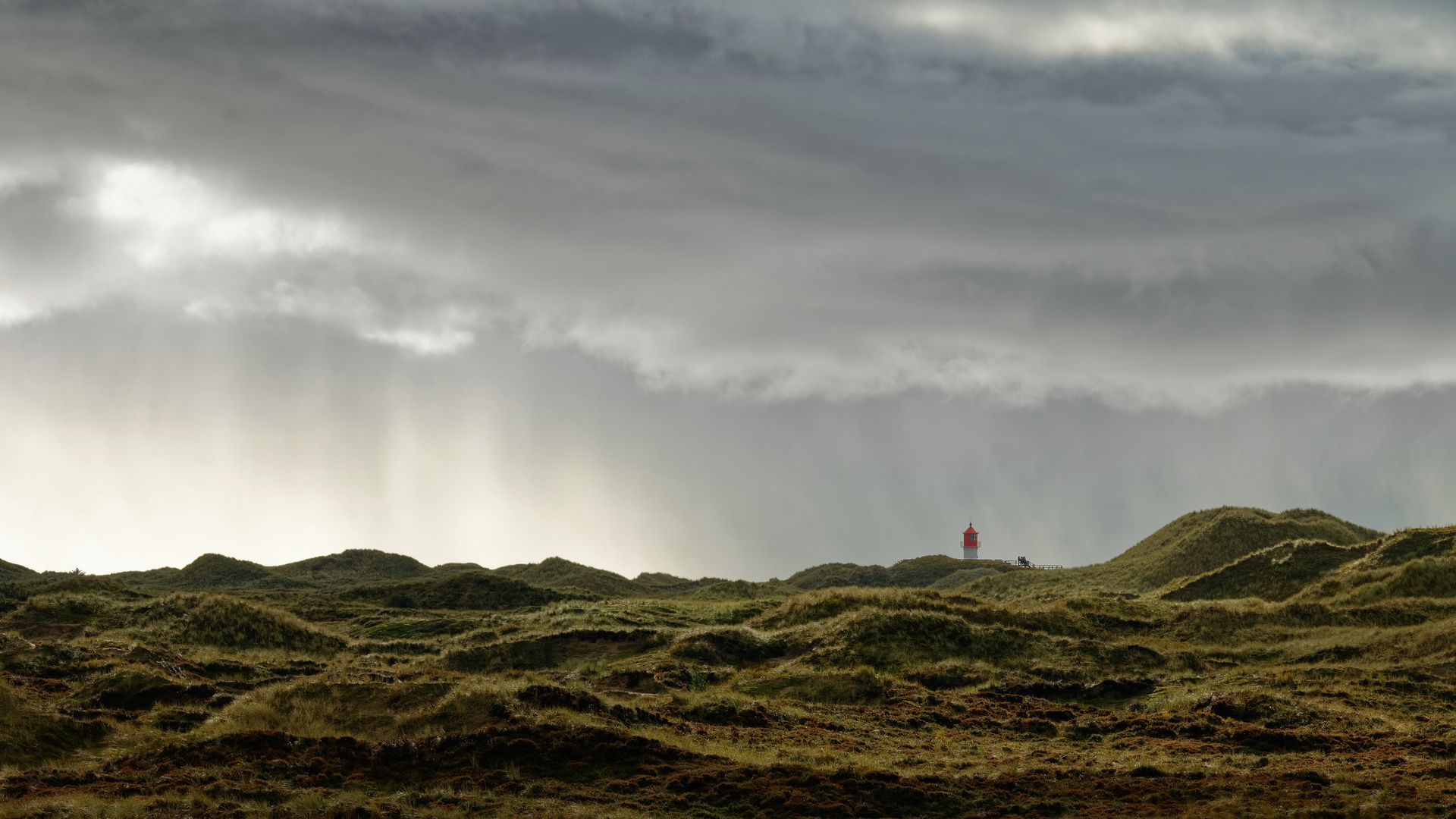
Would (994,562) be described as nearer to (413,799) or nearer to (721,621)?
(721,621)

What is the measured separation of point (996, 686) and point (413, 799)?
2552 cm

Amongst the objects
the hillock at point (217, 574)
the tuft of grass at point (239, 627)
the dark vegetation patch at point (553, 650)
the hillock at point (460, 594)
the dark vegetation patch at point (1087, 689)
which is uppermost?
the hillock at point (217, 574)

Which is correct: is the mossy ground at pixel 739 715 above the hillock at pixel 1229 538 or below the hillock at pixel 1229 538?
below

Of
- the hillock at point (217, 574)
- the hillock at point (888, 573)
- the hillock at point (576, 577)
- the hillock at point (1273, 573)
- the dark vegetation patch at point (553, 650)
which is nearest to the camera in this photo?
the dark vegetation patch at point (553, 650)

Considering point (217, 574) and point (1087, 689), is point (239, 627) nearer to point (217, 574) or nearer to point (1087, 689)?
point (1087, 689)

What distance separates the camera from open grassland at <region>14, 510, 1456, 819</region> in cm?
2048

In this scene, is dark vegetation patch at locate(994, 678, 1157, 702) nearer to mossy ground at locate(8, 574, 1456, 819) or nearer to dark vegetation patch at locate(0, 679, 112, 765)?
mossy ground at locate(8, 574, 1456, 819)

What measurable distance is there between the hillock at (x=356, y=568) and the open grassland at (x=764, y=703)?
45.1 meters

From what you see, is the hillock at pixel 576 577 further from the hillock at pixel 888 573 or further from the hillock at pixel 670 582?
the hillock at pixel 888 573

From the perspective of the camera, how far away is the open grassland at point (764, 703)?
67.2 ft

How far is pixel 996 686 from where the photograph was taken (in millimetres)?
38562

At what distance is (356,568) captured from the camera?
394 ft

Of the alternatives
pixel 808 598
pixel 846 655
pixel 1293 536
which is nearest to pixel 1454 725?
pixel 846 655

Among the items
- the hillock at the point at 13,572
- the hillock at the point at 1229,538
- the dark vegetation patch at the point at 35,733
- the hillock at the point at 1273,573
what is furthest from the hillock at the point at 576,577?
the dark vegetation patch at the point at 35,733
